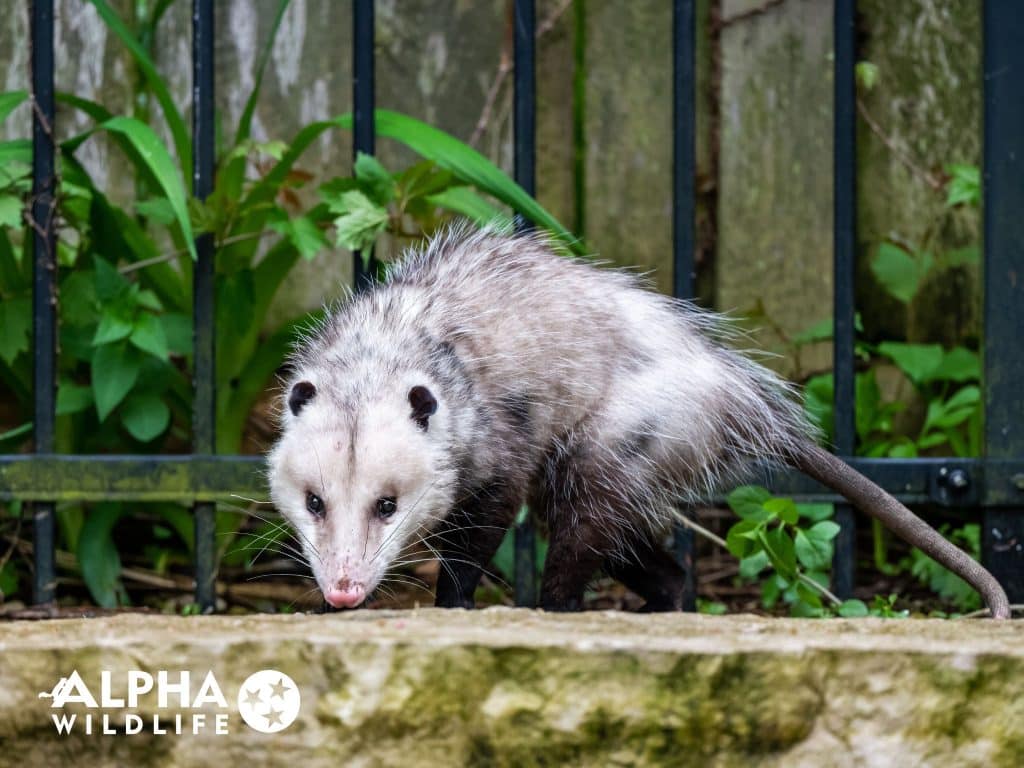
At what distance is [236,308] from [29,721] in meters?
1.54

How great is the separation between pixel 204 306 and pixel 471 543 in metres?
0.79

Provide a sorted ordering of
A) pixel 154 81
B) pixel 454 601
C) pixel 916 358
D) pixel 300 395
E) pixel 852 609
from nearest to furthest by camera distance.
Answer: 1. pixel 300 395
2. pixel 454 601
3. pixel 852 609
4. pixel 154 81
5. pixel 916 358

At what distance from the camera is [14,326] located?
320 cm

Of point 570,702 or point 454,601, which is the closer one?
point 570,702

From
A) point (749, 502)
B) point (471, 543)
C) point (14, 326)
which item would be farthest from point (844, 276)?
point (14, 326)

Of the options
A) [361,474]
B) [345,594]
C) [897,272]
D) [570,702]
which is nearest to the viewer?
[570,702]

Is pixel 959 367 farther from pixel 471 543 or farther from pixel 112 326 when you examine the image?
pixel 112 326

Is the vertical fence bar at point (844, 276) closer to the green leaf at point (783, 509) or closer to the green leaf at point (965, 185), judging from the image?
the green leaf at point (783, 509)

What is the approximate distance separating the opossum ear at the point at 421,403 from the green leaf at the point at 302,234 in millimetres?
533

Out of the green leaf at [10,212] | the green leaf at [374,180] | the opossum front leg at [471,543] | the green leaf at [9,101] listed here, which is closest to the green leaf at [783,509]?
the opossum front leg at [471,543]

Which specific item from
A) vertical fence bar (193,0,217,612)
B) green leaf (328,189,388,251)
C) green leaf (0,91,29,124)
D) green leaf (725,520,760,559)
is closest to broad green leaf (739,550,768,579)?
green leaf (725,520,760,559)

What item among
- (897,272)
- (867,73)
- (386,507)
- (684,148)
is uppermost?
(867,73)

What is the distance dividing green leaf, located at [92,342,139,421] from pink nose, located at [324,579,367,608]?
0.93 m

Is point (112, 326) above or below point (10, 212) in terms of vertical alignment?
below
